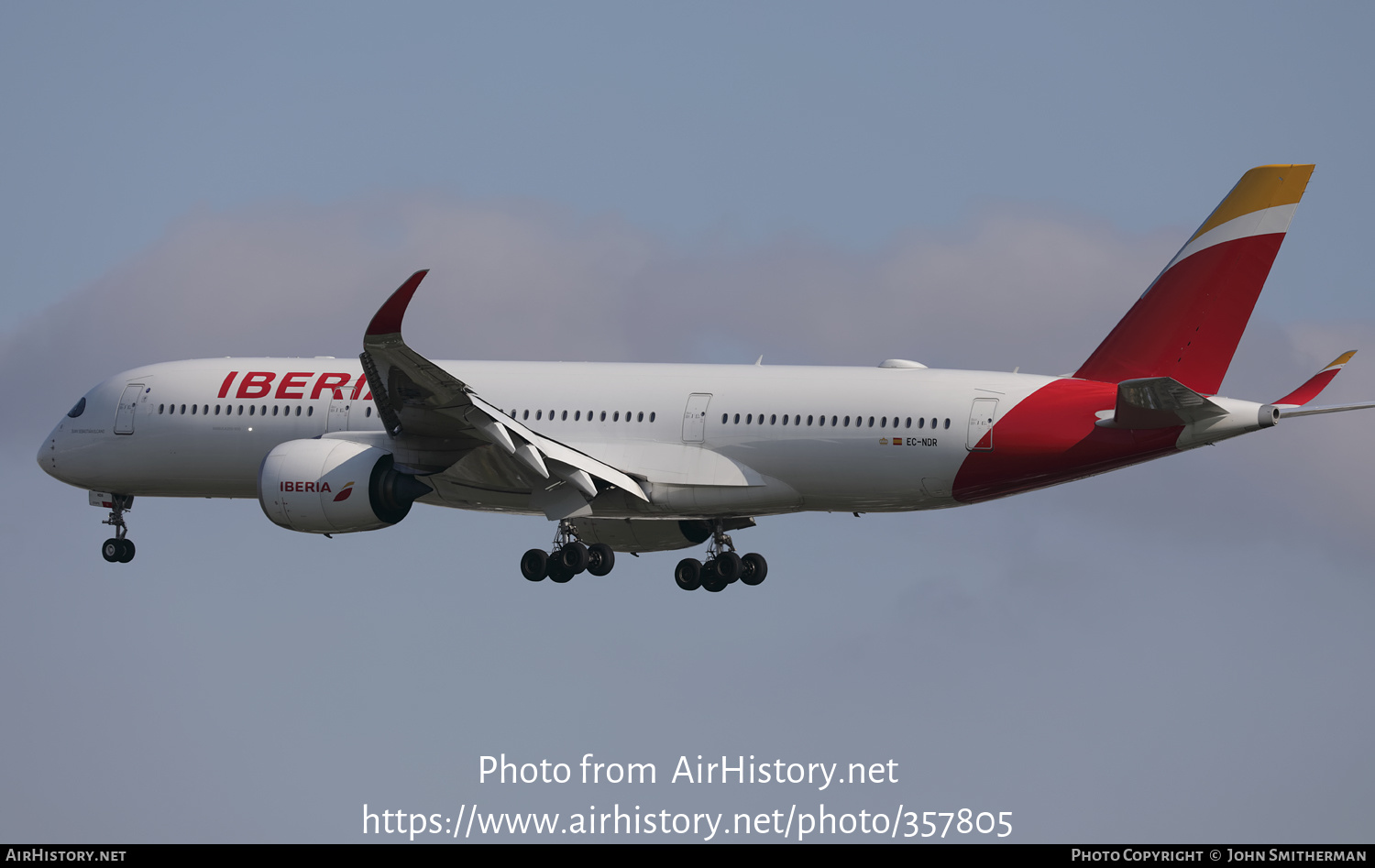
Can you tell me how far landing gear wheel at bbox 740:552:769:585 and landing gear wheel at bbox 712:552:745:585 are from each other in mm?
82

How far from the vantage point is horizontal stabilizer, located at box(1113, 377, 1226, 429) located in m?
34.2

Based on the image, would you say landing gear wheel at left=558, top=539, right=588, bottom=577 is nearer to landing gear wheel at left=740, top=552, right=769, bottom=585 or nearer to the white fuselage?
the white fuselage

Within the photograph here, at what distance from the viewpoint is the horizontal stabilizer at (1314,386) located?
1345 inches

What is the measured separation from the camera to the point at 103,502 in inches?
1784

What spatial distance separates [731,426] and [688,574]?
535 centimetres

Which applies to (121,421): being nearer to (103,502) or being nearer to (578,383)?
(103,502)

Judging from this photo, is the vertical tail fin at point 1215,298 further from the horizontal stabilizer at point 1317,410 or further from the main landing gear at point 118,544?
the main landing gear at point 118,544

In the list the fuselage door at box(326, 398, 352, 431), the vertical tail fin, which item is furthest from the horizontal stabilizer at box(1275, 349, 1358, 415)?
the fuselage door at box(326, 398, 352, 431)

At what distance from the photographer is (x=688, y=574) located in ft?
140

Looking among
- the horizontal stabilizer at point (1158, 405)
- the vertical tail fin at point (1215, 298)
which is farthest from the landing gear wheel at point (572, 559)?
the horizontal stabilizer at point (1158, 405)

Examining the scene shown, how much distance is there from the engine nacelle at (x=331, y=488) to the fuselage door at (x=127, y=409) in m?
6.93

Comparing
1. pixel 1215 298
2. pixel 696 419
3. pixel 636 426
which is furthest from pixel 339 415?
pixel 1215 298

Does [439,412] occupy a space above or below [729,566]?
above

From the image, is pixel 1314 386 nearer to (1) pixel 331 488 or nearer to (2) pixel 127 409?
(1) pixel 331 488
